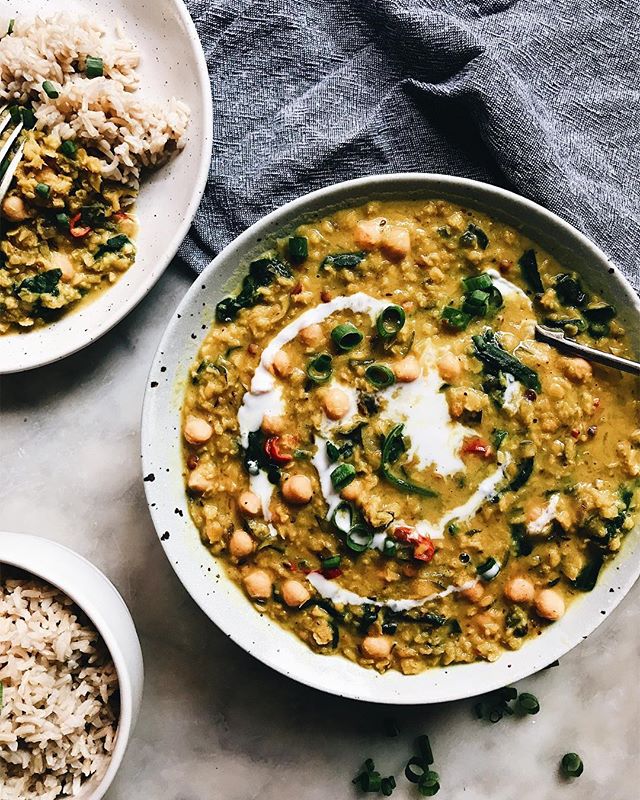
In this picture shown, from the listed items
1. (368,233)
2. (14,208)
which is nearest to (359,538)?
(368,233)

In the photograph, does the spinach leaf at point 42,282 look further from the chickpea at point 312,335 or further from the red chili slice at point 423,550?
the red chili slice at point 423,550

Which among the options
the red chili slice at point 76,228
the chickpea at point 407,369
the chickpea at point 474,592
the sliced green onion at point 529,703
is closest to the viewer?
the chickpea at point 407,369

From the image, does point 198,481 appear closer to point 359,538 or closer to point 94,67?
point 359,538

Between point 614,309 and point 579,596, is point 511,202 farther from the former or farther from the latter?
point 579,596

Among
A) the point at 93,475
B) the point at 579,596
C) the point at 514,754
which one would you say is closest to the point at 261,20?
the point at 93,475

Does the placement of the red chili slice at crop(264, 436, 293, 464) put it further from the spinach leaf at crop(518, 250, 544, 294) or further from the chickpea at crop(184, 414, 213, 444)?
the spinach leaf at crop(518, 250, 544, 294)

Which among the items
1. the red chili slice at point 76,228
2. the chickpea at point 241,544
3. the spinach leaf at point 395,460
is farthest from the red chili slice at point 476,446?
the red chili slice at point 76,228

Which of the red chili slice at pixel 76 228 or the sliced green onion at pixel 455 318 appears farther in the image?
the red chili slice at pixel 76 228
